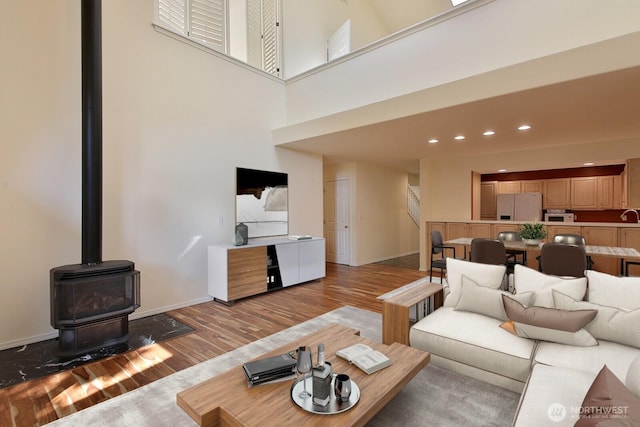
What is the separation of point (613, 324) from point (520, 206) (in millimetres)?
6174

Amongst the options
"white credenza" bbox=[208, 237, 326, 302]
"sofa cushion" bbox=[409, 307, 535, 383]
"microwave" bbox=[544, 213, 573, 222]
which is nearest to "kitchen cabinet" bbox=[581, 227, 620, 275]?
"microwave" bbox=[544, 213, 573, 222]

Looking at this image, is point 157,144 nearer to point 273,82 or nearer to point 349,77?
point 273,82

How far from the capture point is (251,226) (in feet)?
16.8

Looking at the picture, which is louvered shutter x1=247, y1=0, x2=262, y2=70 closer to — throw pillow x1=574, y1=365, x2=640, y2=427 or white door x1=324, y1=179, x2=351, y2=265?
white door x1=324, y1=179, x2=351, y2=265

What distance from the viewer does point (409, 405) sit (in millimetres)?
2033

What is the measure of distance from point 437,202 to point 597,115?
3569 millimetres

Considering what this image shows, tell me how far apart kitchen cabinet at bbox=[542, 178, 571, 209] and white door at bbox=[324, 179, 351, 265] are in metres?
4.76

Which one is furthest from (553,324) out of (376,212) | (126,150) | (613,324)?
(376,212)

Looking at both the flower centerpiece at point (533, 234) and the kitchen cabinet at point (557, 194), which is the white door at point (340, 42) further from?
the kitchen cabinet at point (557, 194)

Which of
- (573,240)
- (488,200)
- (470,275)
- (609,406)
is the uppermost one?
(488,200)

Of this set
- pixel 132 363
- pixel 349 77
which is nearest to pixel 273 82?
pixel 349 77

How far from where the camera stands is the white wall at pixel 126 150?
307cm

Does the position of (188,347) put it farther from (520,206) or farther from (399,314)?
(520,206)

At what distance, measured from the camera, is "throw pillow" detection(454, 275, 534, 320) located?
248 cm
